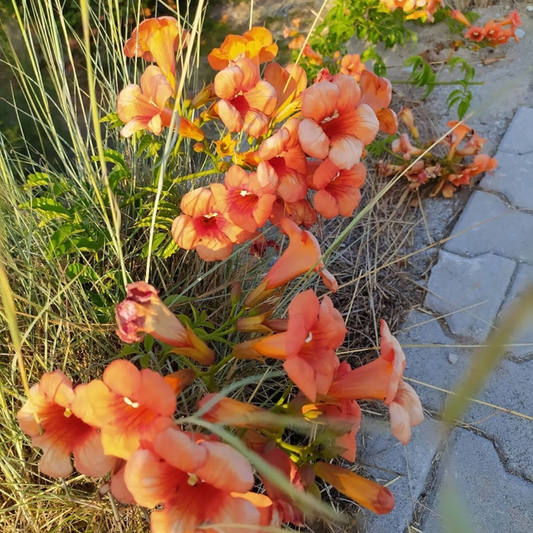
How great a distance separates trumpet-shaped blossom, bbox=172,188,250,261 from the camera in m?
1.10

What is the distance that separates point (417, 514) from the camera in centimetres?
136

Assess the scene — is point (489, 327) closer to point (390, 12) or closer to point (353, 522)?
point (353, 522)

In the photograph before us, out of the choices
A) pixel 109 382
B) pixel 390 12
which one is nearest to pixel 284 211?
pixel 109 382

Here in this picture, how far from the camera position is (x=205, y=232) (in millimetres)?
1130

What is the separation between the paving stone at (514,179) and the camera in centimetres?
217

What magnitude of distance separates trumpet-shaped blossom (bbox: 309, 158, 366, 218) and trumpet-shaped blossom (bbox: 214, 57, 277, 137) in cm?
17

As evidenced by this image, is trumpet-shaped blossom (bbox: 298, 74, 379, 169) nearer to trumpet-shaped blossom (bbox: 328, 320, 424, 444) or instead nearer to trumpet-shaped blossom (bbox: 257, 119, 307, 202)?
trumpet-shaped blossom (bbox: 257, 119, 307, 202)

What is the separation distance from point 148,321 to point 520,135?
2.23 m

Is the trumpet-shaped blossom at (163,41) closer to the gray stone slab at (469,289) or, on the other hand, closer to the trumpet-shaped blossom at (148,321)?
the trumpet-shaped blossom at (148,321)

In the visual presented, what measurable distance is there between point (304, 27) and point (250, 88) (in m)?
2.81

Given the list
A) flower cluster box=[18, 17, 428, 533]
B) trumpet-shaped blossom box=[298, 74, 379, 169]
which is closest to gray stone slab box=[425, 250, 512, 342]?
flower cluster box=[18, 17, 428, 533]

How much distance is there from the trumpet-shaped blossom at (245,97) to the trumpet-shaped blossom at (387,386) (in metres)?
0.51

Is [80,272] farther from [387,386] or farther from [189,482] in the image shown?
[387,386]

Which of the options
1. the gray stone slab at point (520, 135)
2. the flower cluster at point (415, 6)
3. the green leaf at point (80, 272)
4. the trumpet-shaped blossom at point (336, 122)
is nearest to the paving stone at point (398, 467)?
the trumpet-shaped blossom at point (336, 122)
